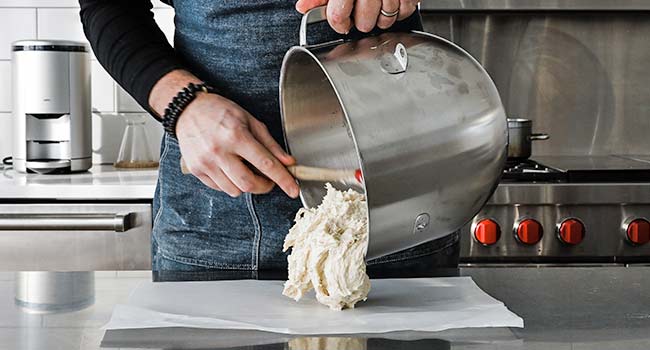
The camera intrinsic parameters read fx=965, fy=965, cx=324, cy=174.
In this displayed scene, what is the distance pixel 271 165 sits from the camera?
0.96 metres

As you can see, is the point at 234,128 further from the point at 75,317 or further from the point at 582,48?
the point at 582,48

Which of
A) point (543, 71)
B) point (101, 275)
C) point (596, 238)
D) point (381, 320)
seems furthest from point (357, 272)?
point (543, 71)

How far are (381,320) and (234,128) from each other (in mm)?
246

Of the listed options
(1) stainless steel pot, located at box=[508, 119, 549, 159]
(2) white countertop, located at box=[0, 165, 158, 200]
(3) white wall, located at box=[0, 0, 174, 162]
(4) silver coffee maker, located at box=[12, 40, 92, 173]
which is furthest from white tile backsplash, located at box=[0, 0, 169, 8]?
(1) stainless steel pot, located at box=[508, 119, 549, 159]

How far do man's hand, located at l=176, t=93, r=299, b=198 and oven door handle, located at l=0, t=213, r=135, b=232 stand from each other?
914mm

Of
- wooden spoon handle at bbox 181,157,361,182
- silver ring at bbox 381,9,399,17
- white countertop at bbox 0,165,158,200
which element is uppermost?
silver ring at bbox 381,9,399,17

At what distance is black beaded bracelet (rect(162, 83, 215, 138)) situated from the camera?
106cm

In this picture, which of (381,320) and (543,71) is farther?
(543,71)

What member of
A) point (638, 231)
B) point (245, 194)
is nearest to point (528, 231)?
point (638, 231)

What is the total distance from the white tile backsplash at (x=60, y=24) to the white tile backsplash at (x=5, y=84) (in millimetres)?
117

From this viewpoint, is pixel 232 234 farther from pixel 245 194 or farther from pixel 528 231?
pixel 528 231

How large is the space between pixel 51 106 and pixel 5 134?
1.21 ft

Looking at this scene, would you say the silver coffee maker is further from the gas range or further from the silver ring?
the silver ring

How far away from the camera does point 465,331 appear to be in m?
0.85
